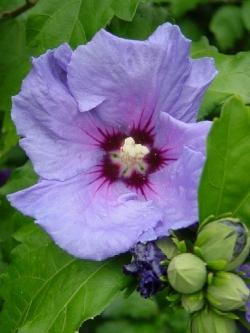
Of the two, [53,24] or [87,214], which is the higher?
[53,24]

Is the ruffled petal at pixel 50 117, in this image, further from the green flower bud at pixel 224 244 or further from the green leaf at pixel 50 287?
the green flower bud at pixel 224 244

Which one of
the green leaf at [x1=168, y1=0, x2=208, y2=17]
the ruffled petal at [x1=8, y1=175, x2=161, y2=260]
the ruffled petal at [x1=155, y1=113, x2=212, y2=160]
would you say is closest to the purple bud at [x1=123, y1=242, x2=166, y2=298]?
the ruffled petal at [x1=8, y1=175, x2=161, y2=260]

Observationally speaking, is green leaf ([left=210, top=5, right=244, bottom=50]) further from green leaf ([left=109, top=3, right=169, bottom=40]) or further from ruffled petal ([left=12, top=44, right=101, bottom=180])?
ruffled petal ([left=12, top=44, right=101, bottom=180])

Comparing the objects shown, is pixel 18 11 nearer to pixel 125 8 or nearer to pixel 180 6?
pixel 125 8

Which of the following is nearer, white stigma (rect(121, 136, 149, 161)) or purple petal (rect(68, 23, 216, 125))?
purple petal (rect(68, 23, 216, 125))

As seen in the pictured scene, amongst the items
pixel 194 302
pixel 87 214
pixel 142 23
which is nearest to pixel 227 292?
pixel 194 302

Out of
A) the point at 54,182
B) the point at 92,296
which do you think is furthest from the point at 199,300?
the point at 54,182

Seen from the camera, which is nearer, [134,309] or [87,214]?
[87,214]
